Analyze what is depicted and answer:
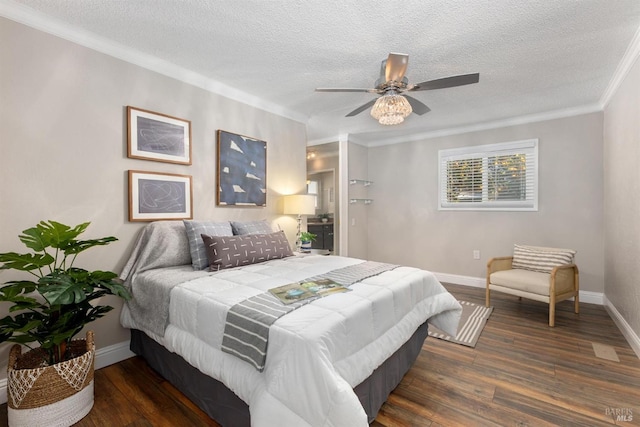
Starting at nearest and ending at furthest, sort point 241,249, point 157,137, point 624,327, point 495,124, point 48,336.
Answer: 1. point 48,336
2. point 241,249
3. point 157,137
4. point 624,327
5. point 495,124

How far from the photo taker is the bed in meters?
1.18

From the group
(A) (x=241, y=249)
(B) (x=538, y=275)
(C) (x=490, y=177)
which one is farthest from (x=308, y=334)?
(C) (x=490, y=177)

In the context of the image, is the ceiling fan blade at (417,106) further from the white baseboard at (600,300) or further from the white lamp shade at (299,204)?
the white baseboard at (600,300)

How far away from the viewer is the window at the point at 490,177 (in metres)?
4.01

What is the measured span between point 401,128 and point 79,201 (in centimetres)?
412

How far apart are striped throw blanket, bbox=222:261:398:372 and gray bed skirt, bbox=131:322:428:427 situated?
31 cm

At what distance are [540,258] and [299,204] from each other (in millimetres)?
2963

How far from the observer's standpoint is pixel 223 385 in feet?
5.12

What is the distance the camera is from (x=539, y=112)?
3.85 meters

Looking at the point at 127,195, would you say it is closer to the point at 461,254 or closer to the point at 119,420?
the point at 119,420

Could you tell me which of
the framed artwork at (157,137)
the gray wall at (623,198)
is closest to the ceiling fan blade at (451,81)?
the gray wall at (623,198)

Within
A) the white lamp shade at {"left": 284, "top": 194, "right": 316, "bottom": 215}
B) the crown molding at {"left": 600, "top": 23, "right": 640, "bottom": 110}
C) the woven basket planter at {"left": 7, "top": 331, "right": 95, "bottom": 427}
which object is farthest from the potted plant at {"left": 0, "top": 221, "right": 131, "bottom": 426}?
the crown molding at {"left": 600, "top": 23, "right": 640, "bottom": 110}
